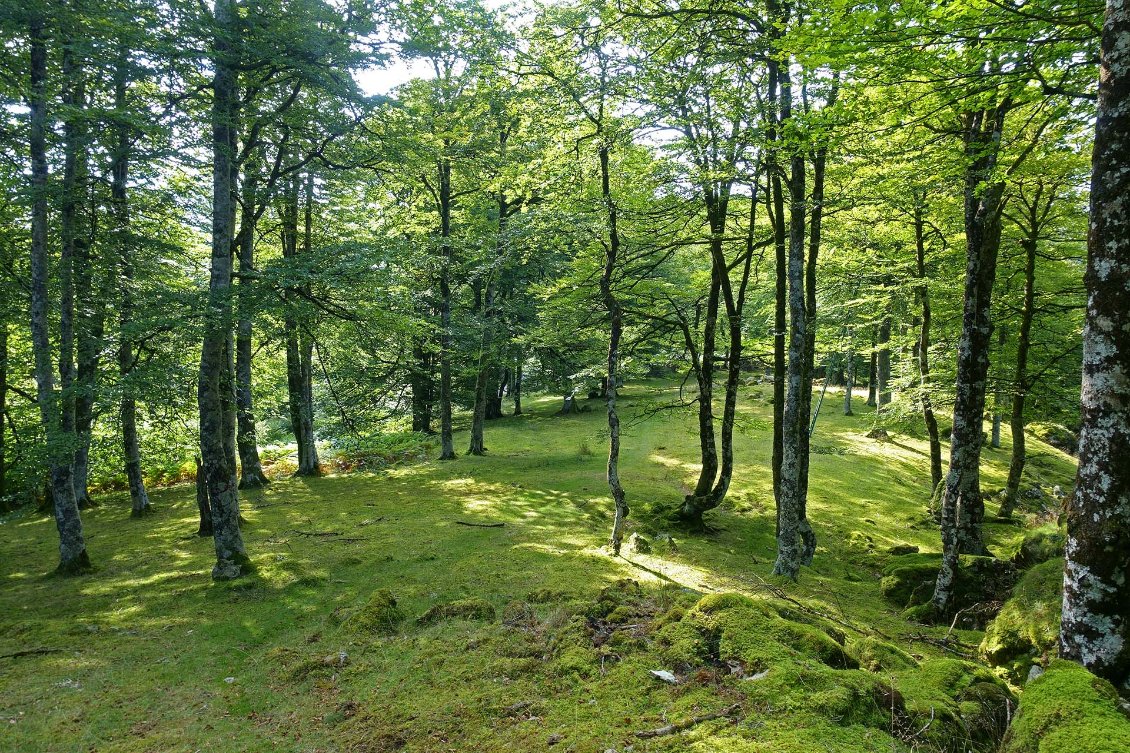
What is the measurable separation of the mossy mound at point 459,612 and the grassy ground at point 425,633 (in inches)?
4.9

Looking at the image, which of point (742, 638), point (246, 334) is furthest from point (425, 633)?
point (246, 334)

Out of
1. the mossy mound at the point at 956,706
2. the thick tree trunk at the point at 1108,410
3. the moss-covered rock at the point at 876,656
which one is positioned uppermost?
the thick tree trunk at the point at 1108,410

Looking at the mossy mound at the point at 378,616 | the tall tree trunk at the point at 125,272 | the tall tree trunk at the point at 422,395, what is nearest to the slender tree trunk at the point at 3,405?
the tall tree trunk at the point at 125,272

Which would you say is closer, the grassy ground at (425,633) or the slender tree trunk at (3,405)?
the grassy ground at (425,633)

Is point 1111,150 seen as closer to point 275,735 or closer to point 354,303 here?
point 275,735

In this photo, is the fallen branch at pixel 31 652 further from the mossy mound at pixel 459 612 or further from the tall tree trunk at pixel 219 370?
the mossy mound at pixel 459 612

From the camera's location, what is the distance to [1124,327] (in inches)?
142

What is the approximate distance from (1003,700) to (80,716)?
8.07 meters

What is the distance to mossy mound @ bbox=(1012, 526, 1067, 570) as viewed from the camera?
7.77 meters

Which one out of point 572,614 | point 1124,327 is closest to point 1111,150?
point 1124,327

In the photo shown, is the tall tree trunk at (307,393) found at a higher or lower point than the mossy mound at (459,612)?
higher

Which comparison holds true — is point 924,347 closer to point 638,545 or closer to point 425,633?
point 638,545

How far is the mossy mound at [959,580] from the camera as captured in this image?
7.93 metres

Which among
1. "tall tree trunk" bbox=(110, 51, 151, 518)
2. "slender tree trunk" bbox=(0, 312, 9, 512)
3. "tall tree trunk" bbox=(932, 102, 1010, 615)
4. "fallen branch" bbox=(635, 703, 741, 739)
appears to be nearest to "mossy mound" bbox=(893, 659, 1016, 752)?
"fallen branch" bbox=(635, 703, 741, 739)
